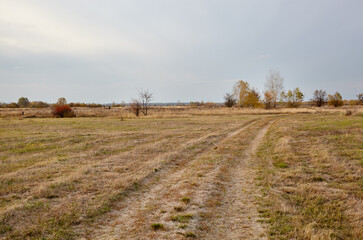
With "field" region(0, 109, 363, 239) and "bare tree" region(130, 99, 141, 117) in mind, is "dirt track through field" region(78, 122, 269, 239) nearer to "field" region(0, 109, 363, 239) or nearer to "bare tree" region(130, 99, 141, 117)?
"field" region(0, 109, 363, 239)

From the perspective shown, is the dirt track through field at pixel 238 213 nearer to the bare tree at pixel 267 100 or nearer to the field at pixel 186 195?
the field at pixel 186 195

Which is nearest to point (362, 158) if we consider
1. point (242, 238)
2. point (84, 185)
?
point (242, 238)

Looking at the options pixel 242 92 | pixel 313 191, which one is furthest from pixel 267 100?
pixel 313 191

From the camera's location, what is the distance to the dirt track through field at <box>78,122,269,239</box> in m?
4.42

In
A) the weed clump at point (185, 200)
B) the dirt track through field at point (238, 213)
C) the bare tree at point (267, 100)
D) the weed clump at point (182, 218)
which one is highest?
the bare tree at point (267, 100)

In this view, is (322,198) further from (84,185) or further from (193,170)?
(84,185)

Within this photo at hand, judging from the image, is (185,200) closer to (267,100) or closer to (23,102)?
(267,100)

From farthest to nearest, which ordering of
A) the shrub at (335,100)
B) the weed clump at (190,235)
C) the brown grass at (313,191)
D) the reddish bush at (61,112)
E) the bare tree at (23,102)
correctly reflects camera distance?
the bare tree at (23,102) < the shrub at (335,100) < the reddish bush at (61,112) < the brown grass at (313,191) < the weed clump at (190,235)

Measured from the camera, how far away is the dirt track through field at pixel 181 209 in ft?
14.5

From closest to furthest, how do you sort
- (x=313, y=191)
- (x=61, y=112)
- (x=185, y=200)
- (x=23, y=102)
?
(x=185, y=200) → (x=313, y=191) → (x=61, y=112) → (x=23, y=102)

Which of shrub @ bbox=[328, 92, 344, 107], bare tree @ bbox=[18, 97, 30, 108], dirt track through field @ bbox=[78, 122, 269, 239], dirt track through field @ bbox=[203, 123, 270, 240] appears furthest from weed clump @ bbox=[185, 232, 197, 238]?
bare tree @ bbox=[18, 97, 30, 108]

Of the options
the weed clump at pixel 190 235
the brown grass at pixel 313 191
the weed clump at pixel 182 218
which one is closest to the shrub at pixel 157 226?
the weed clump at pixel 182 218

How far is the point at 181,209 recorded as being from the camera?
5.36 meters

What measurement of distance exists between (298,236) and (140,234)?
127 inches
